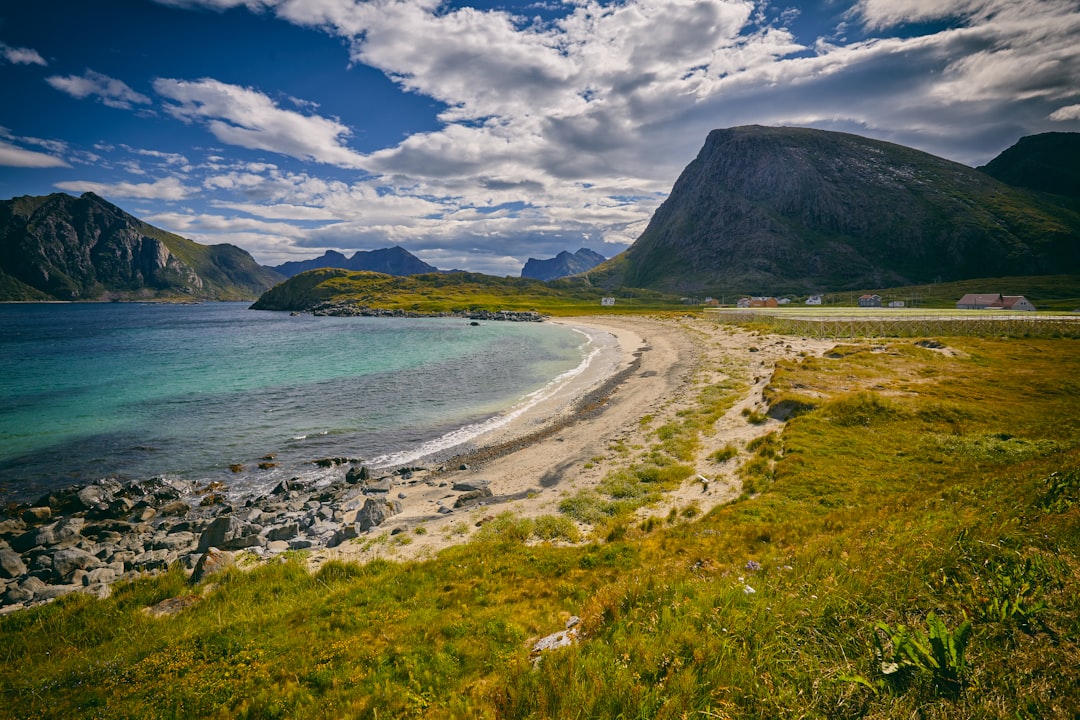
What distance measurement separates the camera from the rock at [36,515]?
21.2 metres

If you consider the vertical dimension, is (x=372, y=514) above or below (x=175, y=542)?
above

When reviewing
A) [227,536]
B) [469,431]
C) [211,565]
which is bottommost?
[227,536]

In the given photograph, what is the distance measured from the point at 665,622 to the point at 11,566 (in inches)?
968

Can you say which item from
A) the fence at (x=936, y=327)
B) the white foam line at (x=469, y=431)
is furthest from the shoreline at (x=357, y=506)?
the fence at (x=936, y=327)

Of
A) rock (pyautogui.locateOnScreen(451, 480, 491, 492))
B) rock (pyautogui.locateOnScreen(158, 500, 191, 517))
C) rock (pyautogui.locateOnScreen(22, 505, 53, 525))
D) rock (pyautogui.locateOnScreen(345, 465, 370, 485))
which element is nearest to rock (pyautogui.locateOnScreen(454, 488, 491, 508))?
rock (pyautogui.locateOnScreen(451, 480, 491, 492))

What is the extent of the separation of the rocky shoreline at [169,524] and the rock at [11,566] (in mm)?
34

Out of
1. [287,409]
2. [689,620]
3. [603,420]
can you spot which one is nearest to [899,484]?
[689,620]

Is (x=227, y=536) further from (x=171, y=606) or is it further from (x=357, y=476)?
(x=357, y=476)

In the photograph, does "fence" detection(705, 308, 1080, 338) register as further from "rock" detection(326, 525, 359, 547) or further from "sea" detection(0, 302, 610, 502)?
"rock" detection(326, 525, 359, 547)

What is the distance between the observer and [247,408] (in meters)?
40.7

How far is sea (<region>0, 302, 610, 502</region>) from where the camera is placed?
28.2m

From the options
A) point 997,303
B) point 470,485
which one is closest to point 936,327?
point 470,485

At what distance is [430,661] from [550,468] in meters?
16.8

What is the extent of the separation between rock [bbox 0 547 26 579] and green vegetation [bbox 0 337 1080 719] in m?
6.08
